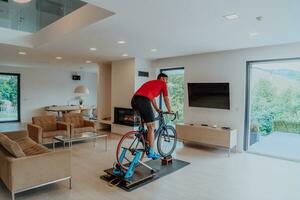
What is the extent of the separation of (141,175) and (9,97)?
29.9ft

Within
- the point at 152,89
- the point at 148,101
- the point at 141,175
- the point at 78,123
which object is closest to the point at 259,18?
the point at 152,89

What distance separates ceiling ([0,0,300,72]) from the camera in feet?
9.20

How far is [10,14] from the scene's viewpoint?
5188 millimetres

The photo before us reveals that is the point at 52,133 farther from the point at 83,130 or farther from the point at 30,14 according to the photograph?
the point at 30,14

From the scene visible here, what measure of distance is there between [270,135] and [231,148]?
1.03 metres

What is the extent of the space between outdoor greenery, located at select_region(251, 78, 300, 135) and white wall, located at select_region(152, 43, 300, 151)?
362 millimetres

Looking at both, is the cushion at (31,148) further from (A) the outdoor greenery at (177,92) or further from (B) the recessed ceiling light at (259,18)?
(A) the outdoor greenery at (177,92)

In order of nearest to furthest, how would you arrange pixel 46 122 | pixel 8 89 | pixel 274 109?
pixel 274 109 < pixel 46 122 < pixel 8 89

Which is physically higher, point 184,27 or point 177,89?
point 184,27

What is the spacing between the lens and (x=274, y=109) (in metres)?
5.33

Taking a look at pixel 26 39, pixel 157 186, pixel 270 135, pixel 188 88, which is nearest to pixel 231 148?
pixel 270 135

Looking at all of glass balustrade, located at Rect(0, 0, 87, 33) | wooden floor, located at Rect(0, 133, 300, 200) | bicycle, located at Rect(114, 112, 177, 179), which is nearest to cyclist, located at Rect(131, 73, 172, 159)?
bicycle, located at Rect(114, 112, 177, 179)

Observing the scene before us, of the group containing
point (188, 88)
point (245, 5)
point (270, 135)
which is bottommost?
point (270, 135)

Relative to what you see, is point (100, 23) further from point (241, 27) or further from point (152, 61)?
point (152, 61)
